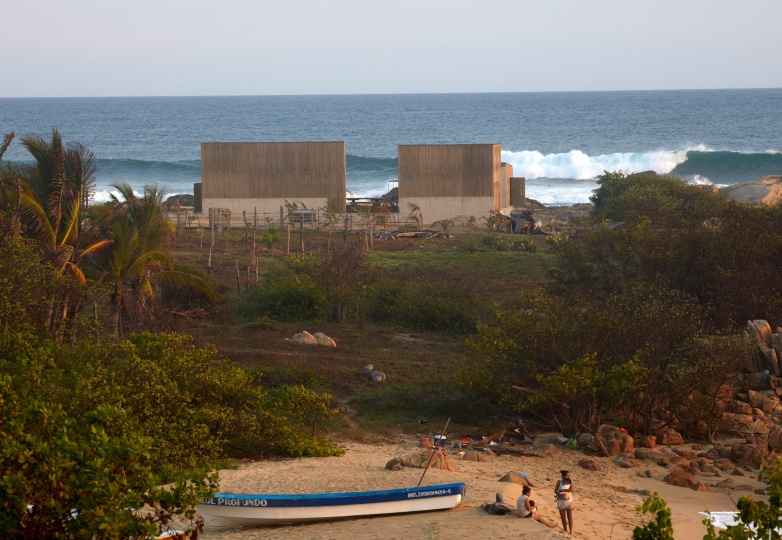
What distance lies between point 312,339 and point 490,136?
103 m

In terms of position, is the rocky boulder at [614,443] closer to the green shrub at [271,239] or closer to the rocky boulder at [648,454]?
the rocky boulder at [648,454]

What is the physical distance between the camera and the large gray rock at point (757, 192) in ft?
145

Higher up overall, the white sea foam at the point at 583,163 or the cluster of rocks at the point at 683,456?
the white sea foam at the point at 583,163

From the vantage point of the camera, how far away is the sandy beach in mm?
12422

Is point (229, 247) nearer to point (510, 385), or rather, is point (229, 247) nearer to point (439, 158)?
point (439, 158)

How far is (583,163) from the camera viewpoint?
94188mm

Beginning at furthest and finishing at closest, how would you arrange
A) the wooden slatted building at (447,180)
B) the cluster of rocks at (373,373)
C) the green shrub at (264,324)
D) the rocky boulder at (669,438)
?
the wooden slatted building at (447,180)
the green shrub at (264,324)
the cluster of rocks at (373,373)
the rocky boulder at (669,438)

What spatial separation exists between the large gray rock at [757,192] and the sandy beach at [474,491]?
102 ft

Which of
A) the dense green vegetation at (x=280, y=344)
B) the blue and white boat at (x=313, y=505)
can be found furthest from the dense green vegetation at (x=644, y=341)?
the blue and white boat at (x=313, y=505)

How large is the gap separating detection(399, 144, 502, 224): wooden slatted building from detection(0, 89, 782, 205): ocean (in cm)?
2635

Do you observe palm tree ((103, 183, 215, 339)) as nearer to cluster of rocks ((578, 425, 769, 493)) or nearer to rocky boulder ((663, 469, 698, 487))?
cluster of rocks ((578, 425, 769, 493))

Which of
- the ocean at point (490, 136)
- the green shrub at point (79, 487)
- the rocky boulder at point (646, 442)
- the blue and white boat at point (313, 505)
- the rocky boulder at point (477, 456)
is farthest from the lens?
the ocean at point (490, 136)

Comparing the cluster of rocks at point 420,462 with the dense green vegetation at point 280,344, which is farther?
the cluster of rocks at point 420,462

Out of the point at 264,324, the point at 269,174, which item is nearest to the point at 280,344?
the point at 264,324
